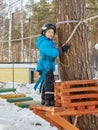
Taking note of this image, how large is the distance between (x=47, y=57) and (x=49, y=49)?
5.4 inches

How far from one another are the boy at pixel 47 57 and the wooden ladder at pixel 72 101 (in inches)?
11.7

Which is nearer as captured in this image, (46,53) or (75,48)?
(46,53)

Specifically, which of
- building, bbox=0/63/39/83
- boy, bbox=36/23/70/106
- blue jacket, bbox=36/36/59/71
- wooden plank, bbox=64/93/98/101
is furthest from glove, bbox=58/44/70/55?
building, bbox=0/63/39/83

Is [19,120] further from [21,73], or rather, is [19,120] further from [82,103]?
[21,73]

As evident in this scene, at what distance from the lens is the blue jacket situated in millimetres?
4027

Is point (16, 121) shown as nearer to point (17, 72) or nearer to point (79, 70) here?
point (79, 70)

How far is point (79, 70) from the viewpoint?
4324 millimetres

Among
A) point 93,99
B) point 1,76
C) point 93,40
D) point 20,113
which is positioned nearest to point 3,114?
point 20,113

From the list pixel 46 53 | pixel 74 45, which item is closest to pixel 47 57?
pixel 46 53

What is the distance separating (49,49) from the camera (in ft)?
13.2

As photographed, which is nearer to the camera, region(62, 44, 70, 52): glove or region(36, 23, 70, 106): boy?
region(36, 23, 70, 106): boy

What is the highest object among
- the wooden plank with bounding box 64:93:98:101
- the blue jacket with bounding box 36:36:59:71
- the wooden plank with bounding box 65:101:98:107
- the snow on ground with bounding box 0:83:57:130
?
the blue jacket with bounding box 36:36:59:71

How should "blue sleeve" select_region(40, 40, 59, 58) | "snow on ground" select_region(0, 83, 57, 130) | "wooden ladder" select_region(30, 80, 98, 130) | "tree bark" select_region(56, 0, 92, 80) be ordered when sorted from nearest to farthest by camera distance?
"wooden ladder" select_region(30, 80, 98, 130), "blue sleeve" select_region(40, 40, 59, 58), "tree bark" select_region(56, 0, 92, 80), "snow on ground" select_region(0, 83, 57, 130)

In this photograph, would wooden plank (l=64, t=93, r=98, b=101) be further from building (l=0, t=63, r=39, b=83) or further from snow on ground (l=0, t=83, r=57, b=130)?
building (l=0, t=63, r=39, b=83)
